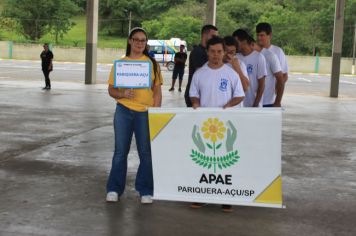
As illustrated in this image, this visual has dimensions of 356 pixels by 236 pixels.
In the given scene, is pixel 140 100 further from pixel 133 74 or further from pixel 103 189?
pixel 103 189

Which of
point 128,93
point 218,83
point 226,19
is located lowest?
point 128,93

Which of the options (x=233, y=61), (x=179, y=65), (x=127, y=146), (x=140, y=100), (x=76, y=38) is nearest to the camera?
(x=140, y=100)

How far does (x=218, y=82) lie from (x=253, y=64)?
111 centimetres

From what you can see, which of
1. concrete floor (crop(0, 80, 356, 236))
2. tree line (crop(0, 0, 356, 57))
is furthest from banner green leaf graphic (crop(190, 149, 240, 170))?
tree line (crop(0, 0, 356, 57))

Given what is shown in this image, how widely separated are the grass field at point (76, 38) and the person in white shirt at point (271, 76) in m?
54.8

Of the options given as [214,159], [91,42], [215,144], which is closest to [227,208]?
[214,159]

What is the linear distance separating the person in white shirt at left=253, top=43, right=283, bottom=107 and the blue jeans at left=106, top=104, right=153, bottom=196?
1955 millimetres

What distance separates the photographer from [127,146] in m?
5.50

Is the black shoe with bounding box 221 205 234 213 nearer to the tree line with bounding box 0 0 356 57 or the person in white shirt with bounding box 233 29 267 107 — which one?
the person in white shirt with bounding box 233 29 267 107

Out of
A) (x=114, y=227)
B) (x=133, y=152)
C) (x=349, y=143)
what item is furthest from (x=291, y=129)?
(x=114, y=227)

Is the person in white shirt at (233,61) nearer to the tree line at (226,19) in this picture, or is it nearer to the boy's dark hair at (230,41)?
the boy's dark hair at (230,41)

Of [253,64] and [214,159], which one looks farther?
[253,64]

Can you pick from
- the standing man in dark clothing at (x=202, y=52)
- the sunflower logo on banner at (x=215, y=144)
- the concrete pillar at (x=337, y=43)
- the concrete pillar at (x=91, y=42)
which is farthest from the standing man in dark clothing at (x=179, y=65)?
the sunflower logo on banner at (x=215, y=144)

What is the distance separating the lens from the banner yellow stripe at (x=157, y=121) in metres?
5.23
